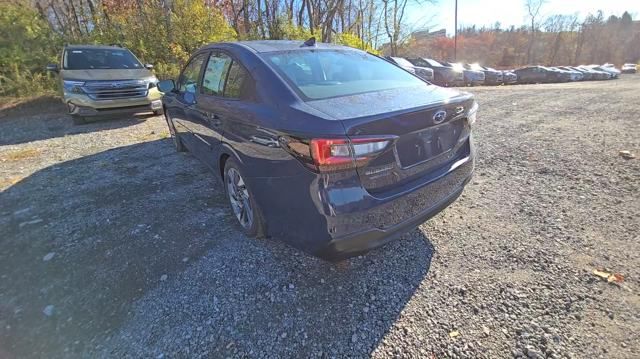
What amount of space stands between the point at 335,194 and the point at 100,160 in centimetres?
484

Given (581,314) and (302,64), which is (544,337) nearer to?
(581,314)

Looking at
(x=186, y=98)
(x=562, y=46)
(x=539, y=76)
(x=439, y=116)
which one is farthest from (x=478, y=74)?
(x=562, y=46)

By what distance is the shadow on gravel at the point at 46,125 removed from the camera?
6914mm

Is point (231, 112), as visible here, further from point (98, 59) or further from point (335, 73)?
point (98, 59)

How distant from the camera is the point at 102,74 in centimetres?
733

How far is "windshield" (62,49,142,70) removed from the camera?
7695mm

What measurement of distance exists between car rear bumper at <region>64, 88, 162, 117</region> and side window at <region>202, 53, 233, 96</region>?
5.11m

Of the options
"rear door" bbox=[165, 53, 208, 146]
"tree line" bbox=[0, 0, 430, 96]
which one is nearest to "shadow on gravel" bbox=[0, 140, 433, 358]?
"rear door" bbox=[165, 53, 208, 146]

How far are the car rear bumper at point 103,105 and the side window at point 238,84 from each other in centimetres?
577

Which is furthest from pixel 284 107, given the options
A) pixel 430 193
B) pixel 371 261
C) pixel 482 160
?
pixel 482 160

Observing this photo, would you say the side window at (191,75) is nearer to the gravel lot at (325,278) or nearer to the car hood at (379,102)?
the gravel lot at (325,278)

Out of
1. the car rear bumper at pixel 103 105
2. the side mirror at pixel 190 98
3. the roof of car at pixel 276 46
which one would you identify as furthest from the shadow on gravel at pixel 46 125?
the roof of car at pixel 276 46

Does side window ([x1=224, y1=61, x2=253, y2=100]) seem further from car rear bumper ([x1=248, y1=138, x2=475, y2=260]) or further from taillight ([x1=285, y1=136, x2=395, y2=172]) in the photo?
taillight ([x1=285, y1=136, x2=395, y2=172])

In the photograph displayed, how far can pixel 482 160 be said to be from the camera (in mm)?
4387
